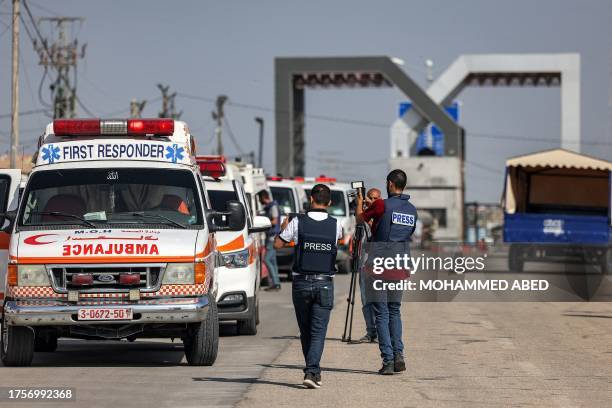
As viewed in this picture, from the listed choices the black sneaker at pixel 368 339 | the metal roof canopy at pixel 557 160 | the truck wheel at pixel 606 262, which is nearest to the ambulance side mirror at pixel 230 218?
the black sneaker at pixel 368 339

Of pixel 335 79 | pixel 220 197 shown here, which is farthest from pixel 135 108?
pixel 220 197

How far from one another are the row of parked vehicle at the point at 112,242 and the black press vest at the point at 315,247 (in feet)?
4.83

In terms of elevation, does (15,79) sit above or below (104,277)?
above

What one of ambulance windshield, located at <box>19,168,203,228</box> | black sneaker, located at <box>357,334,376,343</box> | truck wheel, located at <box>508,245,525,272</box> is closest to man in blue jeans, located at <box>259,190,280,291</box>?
truck wheel, located at <box>508,245,525,272</box>

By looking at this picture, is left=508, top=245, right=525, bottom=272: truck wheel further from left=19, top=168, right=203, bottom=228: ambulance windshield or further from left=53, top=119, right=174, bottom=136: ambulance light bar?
left=19, top=168, right=203, bottom=228: ambulance windshield

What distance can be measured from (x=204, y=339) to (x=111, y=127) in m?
2.63

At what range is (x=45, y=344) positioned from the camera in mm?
15180

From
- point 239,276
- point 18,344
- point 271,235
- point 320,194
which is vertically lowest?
point 18,344

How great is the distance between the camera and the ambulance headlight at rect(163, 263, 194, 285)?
42.9 feet

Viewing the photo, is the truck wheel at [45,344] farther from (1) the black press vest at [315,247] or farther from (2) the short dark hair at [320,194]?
(2) the short dark hair at [320,194]

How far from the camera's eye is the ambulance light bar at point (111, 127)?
14.6 metres

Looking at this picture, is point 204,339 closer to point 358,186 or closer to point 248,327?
point 358,186

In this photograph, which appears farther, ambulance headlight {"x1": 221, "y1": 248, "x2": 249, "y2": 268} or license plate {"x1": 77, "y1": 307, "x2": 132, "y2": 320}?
ambulance headlight {"x1": 221, "y1": 248, "x2": 249, "y2": 268}

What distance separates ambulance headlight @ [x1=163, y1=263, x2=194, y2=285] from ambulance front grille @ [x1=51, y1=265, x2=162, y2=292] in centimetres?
9
